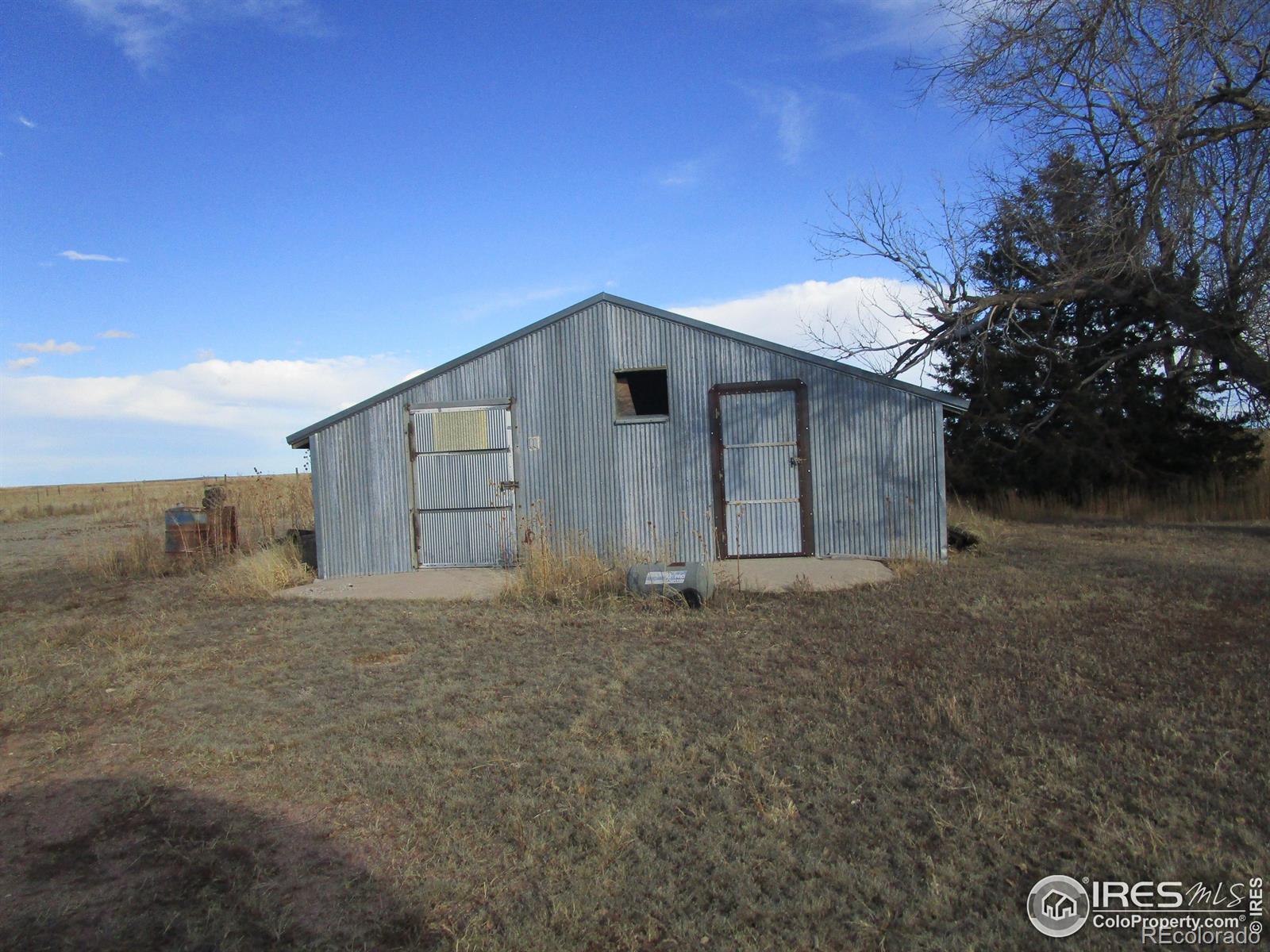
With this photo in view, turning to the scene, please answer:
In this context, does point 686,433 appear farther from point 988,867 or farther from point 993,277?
point 993,277

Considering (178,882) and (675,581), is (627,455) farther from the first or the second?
(178,882)

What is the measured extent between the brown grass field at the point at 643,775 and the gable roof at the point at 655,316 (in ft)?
11.6

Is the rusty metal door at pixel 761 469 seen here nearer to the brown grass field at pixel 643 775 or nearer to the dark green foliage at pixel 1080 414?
the brown grass field at pixel 643 775

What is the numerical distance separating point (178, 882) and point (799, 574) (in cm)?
726

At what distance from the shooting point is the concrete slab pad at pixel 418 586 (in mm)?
9523

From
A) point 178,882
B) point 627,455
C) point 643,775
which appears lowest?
point 178,882

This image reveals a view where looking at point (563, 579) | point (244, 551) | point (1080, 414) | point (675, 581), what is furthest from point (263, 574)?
point (1080, 414)

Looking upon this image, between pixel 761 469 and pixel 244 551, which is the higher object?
pixel 761 469

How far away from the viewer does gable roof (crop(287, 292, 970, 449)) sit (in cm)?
1048

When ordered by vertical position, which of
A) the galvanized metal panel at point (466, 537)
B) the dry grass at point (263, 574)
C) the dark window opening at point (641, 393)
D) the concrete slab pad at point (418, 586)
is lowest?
the concrete slab pad at point (418, 586)

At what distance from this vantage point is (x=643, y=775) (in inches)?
161

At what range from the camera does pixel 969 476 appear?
19766mm

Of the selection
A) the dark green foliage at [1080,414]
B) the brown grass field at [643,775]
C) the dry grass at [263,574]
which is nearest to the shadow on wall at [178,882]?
the brown grass field at [643,775]

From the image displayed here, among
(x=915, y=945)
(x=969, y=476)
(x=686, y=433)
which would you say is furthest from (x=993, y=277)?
(x=915, y=945)
